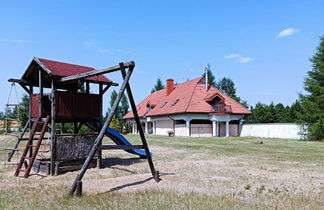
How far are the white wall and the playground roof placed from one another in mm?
28010

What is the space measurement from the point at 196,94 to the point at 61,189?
33.0 meters

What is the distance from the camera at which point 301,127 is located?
32969 mm

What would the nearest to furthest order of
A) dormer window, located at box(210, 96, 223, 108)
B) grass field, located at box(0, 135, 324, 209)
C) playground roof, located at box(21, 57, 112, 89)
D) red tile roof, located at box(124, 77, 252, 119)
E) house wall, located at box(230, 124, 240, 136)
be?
grass field, located at box(0, 135, 324, 209) → playground roof, located at box(21, 57, 112, 89) → red tile roof, located at box(124, 77, 252, 119) → dormer window, located at box(210, 96, 223, 108) → house wall, located at box(230, 124, 240, 136)

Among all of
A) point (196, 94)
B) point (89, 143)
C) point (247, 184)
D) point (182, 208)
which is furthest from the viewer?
point (196, 94)

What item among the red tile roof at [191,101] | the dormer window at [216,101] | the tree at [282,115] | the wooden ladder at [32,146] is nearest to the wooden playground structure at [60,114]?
the wooden ladder at [32,146]

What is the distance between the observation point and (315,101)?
31.9 meters

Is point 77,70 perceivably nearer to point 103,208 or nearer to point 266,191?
point 103,208

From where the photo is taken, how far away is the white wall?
34241 millimetres

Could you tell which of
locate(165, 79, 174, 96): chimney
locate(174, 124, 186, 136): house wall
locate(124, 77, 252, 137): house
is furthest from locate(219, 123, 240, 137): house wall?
locate(165, 79, 174, 96): chimney

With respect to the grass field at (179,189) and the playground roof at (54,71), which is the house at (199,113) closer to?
the playground roof at (54,71)

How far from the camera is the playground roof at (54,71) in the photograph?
10.4 metres


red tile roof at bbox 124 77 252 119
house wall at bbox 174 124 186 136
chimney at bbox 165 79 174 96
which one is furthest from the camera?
chimney at bbox 165 79 174 96

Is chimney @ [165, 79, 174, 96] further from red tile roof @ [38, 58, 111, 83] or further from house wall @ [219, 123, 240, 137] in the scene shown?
red tile roof @ [38, 58, 111, 83]

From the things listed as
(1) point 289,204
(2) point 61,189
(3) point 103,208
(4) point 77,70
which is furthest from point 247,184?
(4) point 77,70
